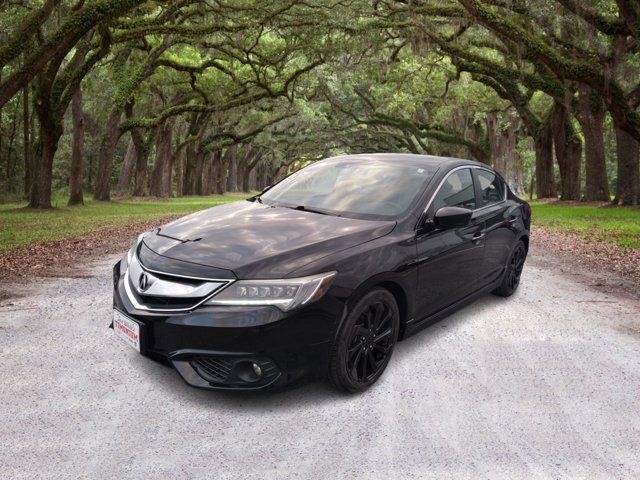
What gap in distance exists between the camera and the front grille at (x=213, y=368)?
3.17m

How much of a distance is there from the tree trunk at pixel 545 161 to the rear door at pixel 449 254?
22.9 meters

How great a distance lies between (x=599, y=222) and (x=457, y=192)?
12.3 meters

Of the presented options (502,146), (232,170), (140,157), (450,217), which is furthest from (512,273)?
(232,170)

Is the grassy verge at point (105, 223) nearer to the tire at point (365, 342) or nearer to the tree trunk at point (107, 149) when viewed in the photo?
the tree trunk at point (107, 149)

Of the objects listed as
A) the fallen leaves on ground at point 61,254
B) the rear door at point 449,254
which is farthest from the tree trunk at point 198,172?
the rear door at point 449,254

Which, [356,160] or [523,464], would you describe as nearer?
[523,464]

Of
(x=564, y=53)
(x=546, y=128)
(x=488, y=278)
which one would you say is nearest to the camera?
(x=488, y=278)

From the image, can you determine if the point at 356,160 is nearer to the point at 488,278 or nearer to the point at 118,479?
the point at 488,278

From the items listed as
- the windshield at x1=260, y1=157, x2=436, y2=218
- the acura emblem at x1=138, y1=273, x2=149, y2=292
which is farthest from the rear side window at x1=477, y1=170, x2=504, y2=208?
the acura emblem at x1=138, y1=273, x2=149, y2=292

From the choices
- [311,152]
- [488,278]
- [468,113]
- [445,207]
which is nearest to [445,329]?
[488,278]

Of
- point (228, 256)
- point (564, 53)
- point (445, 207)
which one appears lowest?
point (228, 256)

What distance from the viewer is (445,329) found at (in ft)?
16.1

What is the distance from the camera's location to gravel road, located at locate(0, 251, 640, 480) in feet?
9.08

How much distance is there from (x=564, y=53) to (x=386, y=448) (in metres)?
18.4
